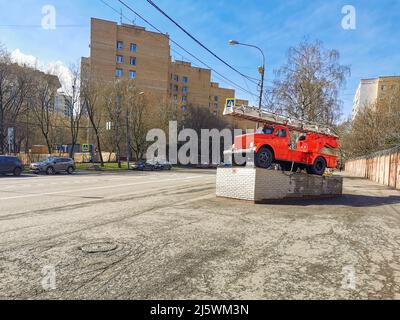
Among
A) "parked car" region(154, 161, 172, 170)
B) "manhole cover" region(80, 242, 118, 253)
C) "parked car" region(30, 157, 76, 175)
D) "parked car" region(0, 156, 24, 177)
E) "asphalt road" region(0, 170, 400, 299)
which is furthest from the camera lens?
"parked car" region(154, 161, 172, 170)

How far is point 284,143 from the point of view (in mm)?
11727

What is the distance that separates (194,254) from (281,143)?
7928 millimetres

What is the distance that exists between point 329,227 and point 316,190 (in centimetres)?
555

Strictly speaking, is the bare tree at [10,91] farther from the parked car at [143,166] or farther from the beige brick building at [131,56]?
the beige brick building at [131,56]

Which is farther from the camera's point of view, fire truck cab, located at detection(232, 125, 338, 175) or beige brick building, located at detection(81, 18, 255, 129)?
beige brick building, located at detection(81, 18, 255, 129)

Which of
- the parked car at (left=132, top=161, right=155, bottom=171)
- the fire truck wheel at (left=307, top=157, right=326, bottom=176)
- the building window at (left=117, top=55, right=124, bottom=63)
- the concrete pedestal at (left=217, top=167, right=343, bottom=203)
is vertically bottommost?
the parked car at (left=132, top=161, right=155, bottom=171)

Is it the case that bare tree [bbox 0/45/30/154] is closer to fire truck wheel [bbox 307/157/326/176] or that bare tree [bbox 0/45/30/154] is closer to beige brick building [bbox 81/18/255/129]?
beige brick building [bbox 81/18/255/129]

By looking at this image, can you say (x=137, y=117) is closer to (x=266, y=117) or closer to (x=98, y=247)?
(x=266, y=117)

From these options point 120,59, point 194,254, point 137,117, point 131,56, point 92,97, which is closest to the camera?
point 194,254

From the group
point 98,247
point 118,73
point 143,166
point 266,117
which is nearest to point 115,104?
→ point 143,166

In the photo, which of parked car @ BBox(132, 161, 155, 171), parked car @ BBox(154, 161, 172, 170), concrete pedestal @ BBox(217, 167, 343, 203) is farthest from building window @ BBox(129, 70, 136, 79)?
concrete pedestal @ BBox(217, 167, 343, 203)

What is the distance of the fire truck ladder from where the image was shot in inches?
431

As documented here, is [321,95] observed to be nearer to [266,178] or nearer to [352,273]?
[266,178]
